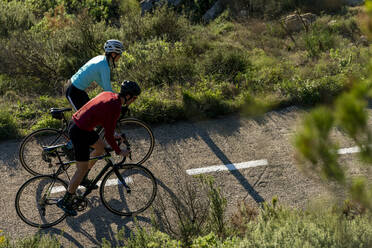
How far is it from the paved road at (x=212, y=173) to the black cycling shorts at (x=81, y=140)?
1.03 metres

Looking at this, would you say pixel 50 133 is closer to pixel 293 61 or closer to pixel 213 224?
pixel 213 224

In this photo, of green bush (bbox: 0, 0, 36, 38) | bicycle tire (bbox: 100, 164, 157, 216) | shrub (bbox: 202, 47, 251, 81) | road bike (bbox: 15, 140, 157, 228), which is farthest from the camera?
green bush (bbox: 0, 0, 36, 38)

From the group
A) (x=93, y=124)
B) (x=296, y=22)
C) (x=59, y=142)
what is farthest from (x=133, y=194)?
(x=296, y=22)

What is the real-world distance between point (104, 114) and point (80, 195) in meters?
1.41

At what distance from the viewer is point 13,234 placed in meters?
5.95

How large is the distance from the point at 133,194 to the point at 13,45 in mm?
6075

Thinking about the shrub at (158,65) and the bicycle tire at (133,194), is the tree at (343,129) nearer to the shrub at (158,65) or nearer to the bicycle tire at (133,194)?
the bicycle tire at (133,194)

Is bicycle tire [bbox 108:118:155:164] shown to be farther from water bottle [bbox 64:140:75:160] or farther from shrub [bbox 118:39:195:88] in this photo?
shrub [bbox 118:39:195:88]

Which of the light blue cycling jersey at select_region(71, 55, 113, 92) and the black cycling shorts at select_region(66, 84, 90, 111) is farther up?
the light blue cycling jersey at select_region(71, 55, 113, 92)

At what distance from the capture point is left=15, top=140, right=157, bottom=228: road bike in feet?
19.6

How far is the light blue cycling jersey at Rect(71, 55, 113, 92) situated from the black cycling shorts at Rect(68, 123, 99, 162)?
1.01 m

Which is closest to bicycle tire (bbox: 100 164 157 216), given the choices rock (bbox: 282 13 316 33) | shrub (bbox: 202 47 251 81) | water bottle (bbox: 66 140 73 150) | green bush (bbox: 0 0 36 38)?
water bottle (bbox: 66 140 73 150)

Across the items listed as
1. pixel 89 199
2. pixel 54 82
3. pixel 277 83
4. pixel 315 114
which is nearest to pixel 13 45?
pixel 54 82

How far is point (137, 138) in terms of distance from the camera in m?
7.64
